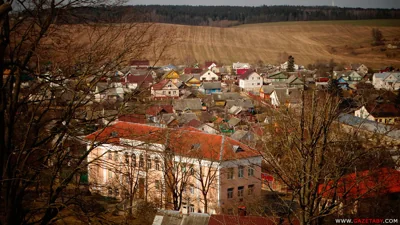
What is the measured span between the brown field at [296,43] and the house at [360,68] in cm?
151

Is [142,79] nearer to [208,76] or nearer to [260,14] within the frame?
[208,76]

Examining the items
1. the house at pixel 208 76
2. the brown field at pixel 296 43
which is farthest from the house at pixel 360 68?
the house at pixel 208 76

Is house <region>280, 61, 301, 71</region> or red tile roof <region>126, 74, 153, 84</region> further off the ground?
house <region>280, 61, 301, 71</region>

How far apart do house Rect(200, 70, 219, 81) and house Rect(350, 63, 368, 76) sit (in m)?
11.7

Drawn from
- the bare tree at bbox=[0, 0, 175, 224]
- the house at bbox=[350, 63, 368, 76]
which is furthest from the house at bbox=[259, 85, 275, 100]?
the bare tree at bbox=[0, 0, 175, 224]

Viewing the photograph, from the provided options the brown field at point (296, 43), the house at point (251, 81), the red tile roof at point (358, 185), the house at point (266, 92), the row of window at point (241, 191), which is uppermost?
the brown field at point (296, 43)

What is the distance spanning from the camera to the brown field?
45438 millimetres

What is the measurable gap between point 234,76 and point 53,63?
37.3m

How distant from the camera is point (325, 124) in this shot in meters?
2.99

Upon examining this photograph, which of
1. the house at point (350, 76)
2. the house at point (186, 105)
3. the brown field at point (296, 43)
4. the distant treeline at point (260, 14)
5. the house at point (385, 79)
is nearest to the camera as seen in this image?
the house at point (186, 105)

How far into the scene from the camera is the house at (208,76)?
3731 cm

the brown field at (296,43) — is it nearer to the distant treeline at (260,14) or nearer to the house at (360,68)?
the house at (360,68)

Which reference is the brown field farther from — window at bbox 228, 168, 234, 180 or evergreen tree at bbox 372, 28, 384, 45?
window at bbox 228, 168, 234, 180

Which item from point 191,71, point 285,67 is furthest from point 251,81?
point 285,67
